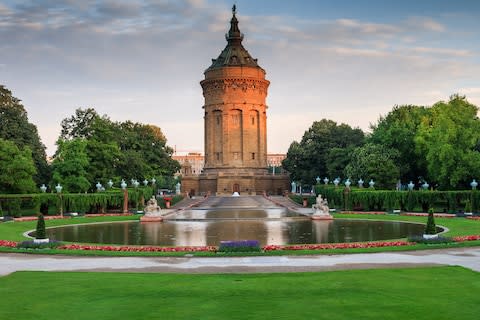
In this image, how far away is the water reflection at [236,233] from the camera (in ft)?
88.6

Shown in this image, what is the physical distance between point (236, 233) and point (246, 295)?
58.2 feet

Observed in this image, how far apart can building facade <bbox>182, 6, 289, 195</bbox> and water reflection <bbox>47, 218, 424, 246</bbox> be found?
61.7 meters

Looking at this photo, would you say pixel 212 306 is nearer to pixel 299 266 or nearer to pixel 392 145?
pixel 299 266

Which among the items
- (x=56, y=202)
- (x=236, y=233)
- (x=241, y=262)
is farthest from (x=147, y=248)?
(x=56, y=202)

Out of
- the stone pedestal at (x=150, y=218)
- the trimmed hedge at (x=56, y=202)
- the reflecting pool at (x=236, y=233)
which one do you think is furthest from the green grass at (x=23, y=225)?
the trimmed hedge at (x=56, y=202)

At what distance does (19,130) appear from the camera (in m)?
60.2

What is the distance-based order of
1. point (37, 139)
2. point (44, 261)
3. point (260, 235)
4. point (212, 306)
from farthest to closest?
point (37, 139) < point (260, 235) < point (44, 261) < point (212, 306)

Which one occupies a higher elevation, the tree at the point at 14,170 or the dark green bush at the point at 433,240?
the tree at the point at 14,170

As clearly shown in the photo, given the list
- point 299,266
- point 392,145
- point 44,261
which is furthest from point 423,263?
point 392,145

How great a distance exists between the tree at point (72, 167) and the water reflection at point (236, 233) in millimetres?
19239

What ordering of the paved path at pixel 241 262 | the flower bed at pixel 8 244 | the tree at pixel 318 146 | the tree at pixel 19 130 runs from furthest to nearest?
the tree at pixel 318 146, the tree at pixel 19 130, the flower bed at pixel 8 244, the paved path at pixel 241 262

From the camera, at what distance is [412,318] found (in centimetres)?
1062

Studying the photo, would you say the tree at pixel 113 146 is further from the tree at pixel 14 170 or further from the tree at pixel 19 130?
the tree at pixel 14 170

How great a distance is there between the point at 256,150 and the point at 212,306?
92363 mm
